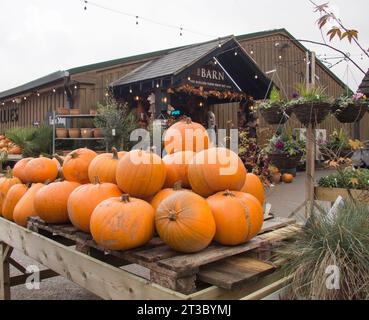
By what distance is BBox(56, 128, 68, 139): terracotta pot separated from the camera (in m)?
9.01

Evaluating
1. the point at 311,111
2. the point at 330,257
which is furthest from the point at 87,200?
the point at 311,111

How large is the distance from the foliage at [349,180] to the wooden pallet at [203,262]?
5.99ft

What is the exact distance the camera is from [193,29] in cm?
1013

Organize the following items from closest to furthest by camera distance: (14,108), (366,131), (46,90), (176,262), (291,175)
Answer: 1. (176,262)
2. (291,175)
3. (46,90)
4. (14,108)
5. (366,131)

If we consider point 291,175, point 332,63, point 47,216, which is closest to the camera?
point 47,216

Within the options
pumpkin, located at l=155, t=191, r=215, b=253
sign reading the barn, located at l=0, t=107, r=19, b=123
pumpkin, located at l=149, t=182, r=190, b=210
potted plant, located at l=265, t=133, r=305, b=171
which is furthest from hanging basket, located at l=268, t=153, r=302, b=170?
sign reading the barn, located at l=0, t=107, r=19, b=123

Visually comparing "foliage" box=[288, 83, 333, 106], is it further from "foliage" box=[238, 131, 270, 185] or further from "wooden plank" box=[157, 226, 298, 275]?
"foliage" box=[238, 131, 270, 185]

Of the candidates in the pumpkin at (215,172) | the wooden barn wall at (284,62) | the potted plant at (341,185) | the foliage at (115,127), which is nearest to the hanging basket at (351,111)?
the potted plant at (341,185)

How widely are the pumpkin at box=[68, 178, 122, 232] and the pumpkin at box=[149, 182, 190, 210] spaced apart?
209 millimetres

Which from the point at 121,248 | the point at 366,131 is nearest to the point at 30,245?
the point at 121,248

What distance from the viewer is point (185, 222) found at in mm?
1724

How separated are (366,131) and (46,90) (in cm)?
1327

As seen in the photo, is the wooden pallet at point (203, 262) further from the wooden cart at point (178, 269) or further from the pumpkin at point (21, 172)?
the pumpkin at point (21, 172)

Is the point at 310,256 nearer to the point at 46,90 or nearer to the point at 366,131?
the point at 46,90
